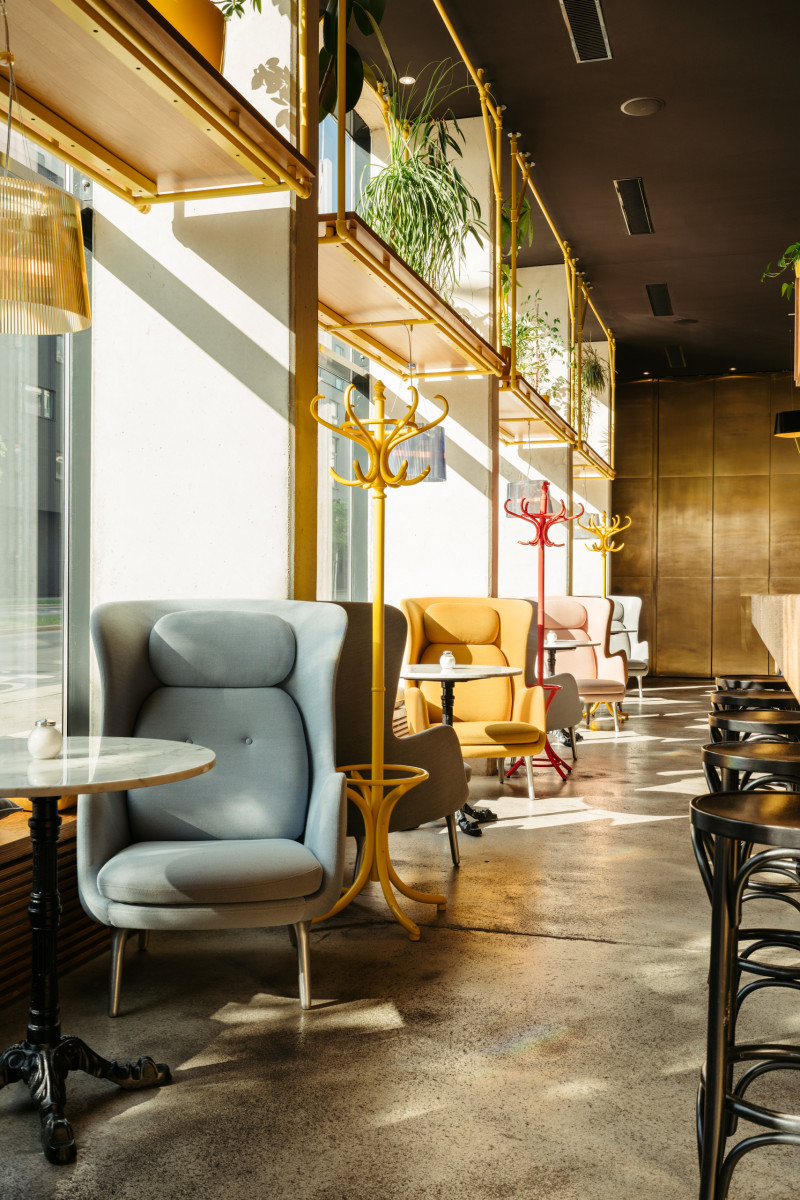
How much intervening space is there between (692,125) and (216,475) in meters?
4.34

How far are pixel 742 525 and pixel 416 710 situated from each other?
28.9 feet

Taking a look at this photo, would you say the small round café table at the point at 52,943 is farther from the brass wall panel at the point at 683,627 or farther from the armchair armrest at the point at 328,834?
the brass wall panel at the point at 683,627

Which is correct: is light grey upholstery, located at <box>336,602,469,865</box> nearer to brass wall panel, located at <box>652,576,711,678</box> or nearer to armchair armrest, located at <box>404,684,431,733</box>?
armchair armrest, located at <box>404,684,431,733</box>

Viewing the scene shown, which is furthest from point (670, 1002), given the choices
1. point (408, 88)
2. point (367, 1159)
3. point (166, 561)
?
point (408, 88)

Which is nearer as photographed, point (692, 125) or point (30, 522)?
point (30, 522)

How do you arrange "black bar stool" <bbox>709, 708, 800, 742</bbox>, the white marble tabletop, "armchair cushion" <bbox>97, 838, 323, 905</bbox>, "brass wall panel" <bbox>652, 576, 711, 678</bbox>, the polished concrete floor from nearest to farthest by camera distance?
the polished concrete floor, "armchair cushion" <bbox>97, 838, 323, 905</bbox>, "black bar stool" <bbox>709, 708, 800, 742</bbox>, the white marble tabletop, "brass wall panel" <bbox>652, 576, 711, 678</bbox>

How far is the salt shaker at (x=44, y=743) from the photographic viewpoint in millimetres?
2250

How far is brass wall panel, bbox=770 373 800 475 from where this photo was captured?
1242 cm

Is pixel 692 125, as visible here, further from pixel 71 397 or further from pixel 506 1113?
pixel 506 1113

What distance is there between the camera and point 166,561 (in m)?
3.64

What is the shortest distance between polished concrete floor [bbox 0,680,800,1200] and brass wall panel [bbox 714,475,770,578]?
9.22 metres

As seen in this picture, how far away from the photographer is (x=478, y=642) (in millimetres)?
5695

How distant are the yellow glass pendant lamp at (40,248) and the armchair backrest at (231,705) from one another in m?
0.99

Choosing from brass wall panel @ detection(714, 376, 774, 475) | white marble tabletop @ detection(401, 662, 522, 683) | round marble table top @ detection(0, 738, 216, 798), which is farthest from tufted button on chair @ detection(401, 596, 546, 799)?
brass wall panel @ detection(714, 376, 774, 475)
